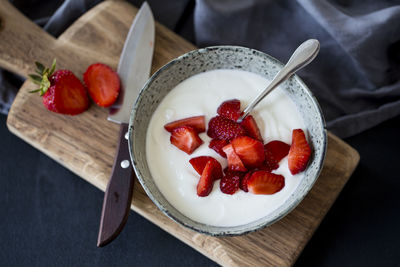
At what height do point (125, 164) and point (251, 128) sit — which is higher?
point (251, 128)

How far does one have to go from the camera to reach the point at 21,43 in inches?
66.5

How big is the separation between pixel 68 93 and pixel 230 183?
675 mm

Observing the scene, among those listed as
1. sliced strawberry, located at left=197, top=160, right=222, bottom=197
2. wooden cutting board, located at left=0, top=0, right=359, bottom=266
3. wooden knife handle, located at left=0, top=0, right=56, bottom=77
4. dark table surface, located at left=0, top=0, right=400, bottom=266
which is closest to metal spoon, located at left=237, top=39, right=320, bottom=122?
sliced strawberry, located at left=197, top=160, right=222, bottom=197

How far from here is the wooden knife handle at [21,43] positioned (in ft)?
5.49

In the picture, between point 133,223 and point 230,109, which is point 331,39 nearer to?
point 230,109

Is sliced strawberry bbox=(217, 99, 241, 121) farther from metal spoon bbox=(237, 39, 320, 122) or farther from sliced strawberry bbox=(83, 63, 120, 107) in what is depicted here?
sliced strawberry bbox=(83, 63, 120, 107)

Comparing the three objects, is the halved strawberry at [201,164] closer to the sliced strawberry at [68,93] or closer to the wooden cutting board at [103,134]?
the wooden cutting board at [103,134]

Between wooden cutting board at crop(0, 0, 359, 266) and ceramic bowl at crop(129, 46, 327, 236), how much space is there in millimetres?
181

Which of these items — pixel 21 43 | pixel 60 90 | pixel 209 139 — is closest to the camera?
pixel 209 139

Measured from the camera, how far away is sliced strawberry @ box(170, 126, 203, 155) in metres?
1.33

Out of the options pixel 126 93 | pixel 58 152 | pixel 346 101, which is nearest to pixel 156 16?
pixel 126 93

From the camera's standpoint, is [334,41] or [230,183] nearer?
[230,183]

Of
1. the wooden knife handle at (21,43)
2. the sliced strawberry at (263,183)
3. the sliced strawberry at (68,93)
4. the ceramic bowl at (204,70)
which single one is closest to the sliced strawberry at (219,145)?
the sliced strawberry at (263,183)

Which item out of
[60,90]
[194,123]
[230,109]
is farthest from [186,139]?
[60,90]
